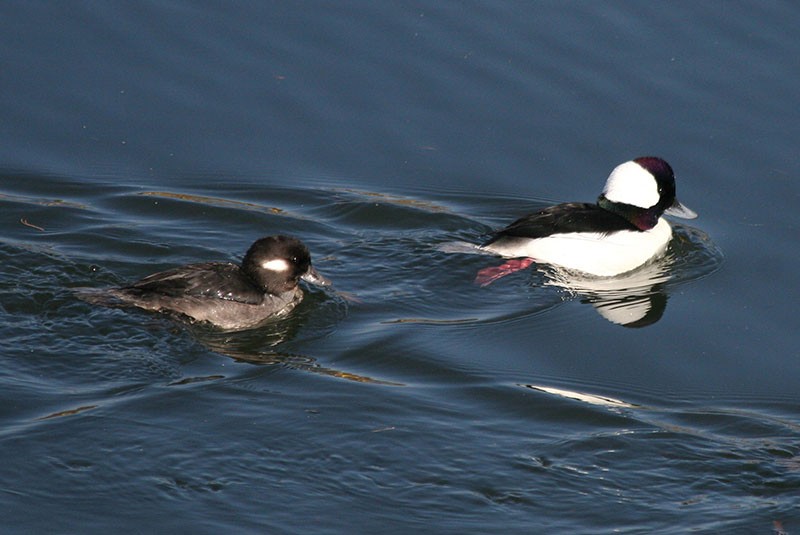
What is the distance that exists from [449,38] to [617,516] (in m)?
7.94

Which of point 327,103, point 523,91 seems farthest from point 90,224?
point 523,91

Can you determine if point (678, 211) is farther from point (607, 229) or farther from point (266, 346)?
point (266, 346)

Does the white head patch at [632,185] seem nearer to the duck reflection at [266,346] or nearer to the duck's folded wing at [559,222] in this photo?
the duck's folded wing at [559,222]

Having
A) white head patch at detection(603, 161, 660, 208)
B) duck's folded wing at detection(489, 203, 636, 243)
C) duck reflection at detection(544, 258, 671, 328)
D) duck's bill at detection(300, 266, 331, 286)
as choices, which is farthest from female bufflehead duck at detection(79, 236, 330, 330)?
white head patch at detection(603, 161, 660, 208)

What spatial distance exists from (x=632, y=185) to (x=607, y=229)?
48 cm

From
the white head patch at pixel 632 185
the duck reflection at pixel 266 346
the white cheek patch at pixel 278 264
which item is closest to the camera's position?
the duck reflection at pixel 266 346

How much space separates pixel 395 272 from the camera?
11328 millimetres

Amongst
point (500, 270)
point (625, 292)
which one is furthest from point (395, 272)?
point (625, 292)

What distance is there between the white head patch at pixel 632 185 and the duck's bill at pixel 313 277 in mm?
3048

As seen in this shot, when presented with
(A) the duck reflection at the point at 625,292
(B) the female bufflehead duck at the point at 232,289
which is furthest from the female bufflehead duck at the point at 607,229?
(B) the female bufflehead duck at the point at 232,289

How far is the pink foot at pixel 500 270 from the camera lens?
11.5 m

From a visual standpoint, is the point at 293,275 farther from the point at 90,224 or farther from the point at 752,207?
the point at 752,207

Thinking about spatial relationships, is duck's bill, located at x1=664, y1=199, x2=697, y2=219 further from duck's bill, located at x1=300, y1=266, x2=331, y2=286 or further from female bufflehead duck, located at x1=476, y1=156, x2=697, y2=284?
duck's bill, located at x1=300, y1=266, x2=331, y2=286

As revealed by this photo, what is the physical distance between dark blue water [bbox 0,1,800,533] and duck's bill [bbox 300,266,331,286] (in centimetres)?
21
